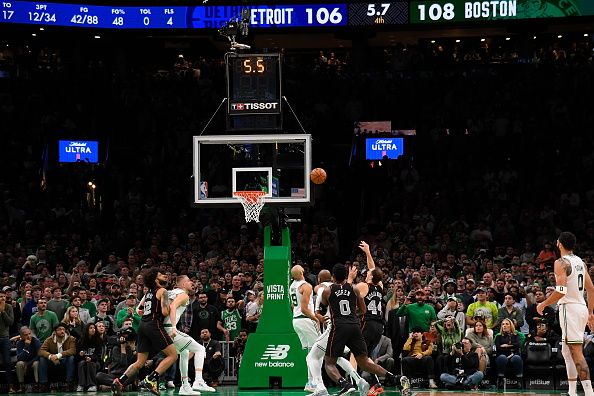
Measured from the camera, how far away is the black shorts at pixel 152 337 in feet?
56.6

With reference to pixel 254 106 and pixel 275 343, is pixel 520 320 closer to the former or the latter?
pixel 275 343

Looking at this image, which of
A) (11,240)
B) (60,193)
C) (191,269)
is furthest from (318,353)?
(60,193)

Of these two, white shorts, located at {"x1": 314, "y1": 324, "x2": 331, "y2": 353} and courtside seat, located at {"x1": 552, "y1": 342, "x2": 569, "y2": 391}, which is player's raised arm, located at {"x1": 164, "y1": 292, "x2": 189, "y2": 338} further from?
courtside seat, located at {"x1": 552, "y1": 342, "x2": 569, "y2": 391}

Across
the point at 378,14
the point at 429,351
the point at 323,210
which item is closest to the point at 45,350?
the point at 429,351

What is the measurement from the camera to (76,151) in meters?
33.4

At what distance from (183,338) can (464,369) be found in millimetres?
5303

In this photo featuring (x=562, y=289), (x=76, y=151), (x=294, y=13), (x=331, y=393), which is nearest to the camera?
(x=562, y=289)

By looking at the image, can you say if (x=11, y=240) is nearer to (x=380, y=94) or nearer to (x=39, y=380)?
(x=39, y=380)

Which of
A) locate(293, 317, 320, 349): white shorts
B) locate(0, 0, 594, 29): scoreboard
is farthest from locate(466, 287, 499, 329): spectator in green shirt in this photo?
locate(0, 0, 594, 29): scoreboard

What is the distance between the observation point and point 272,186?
1972 centimetres

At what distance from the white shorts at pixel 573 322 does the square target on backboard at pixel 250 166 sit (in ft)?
17.7

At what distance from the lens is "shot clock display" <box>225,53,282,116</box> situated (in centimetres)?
1933

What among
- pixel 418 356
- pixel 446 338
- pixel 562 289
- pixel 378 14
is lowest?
pixel 418 356

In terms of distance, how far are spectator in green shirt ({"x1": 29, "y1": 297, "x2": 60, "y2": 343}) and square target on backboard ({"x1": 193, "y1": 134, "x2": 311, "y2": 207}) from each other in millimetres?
3873
